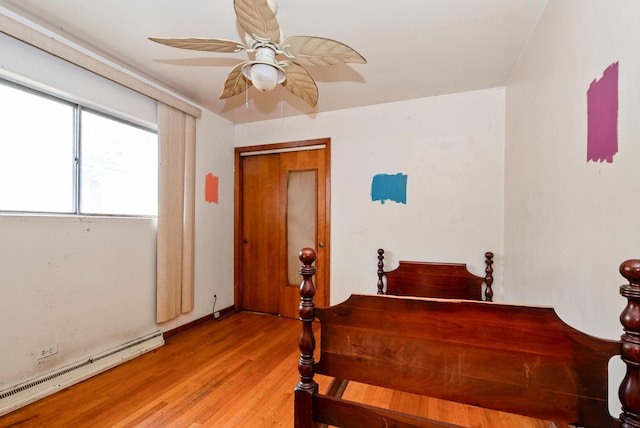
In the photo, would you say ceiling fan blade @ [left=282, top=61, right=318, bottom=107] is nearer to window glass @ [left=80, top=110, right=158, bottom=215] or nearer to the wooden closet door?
the wooden closet door

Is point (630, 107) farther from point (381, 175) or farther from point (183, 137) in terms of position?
point (183, 137)

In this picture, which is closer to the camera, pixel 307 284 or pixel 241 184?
pixel 307 284

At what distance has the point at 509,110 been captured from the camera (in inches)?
93.8

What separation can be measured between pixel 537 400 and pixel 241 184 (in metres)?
3.45

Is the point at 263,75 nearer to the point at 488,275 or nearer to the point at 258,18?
the point at 258,18

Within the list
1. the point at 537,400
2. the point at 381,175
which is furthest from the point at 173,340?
the point at 537,400

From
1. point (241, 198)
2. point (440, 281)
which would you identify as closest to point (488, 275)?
point (440, 281)

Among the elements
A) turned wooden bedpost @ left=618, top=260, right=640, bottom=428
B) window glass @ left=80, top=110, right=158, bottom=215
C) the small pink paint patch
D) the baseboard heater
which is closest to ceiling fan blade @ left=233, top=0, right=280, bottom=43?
turned wooden bedpost @ left=618, top=260, right=640, bottom=428

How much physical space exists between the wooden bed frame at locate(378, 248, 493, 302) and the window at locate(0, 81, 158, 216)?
2377 mm

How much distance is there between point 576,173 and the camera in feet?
3.86

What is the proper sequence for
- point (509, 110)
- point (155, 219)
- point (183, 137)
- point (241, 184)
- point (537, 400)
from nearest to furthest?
1. point (537, 400)
2. point (509, 110)
3. point (155, 219)
4. point (183, 137)
5. point (241, 184)

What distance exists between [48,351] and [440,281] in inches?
116

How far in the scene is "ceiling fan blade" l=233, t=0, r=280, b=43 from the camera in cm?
110

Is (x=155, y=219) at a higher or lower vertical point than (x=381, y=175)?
lower
